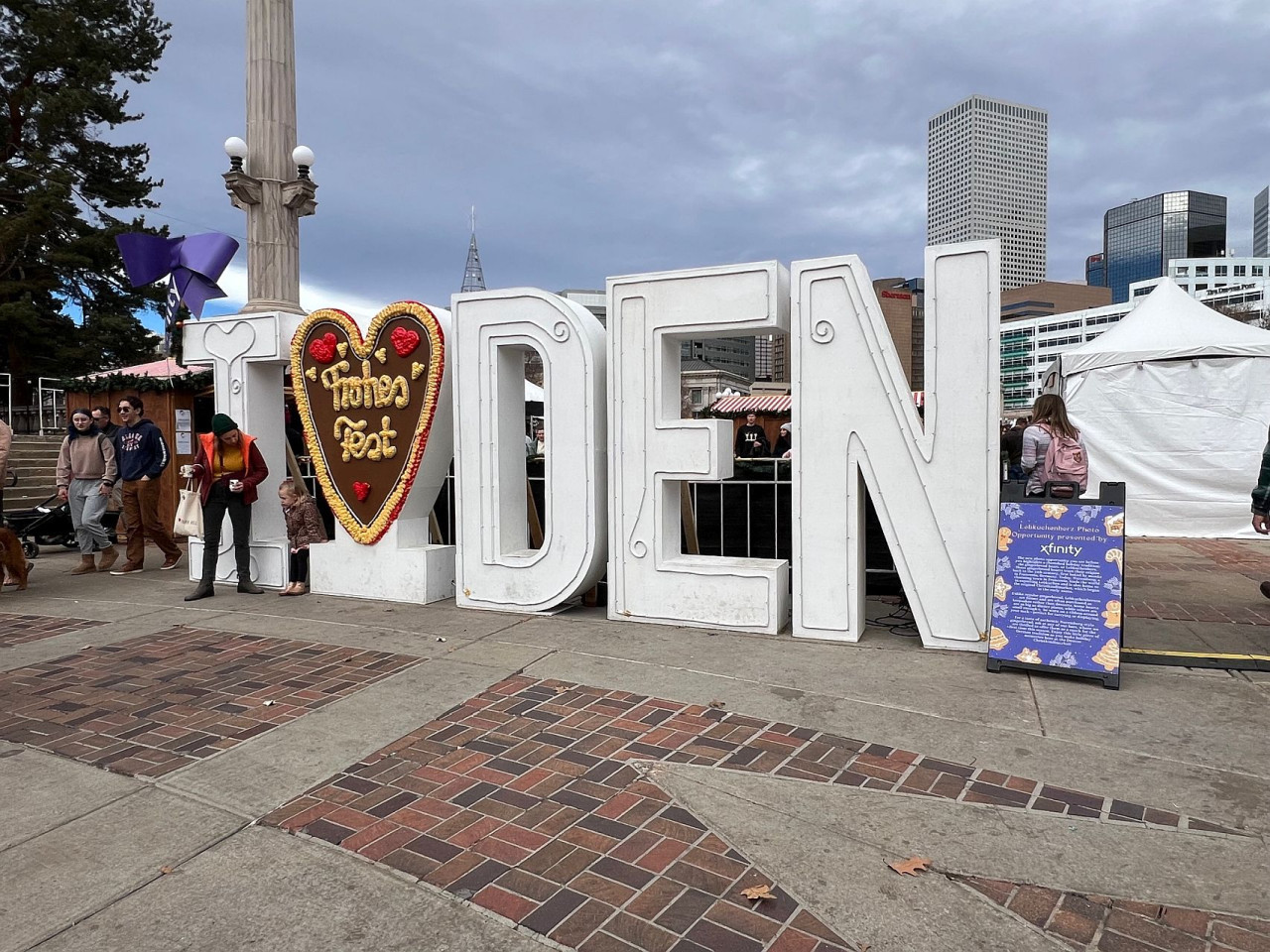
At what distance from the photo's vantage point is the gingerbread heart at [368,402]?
7.14 metres

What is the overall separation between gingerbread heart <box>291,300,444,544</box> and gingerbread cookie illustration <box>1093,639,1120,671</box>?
17.6 feet

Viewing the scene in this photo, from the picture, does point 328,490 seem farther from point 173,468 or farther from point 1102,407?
point 1102,407

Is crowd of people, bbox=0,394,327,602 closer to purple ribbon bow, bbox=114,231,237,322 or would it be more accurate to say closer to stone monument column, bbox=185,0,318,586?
purple ribbon bow, bbox=114,231,237,322

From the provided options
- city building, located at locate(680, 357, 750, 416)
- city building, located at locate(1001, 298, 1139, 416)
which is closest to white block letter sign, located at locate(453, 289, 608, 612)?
city building, located at locate(680, 357, 750, 416)

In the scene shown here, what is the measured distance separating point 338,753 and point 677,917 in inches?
79.9

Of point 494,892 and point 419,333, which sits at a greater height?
point 419,333

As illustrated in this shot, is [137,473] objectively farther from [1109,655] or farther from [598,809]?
[1109,655]

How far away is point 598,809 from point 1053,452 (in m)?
4.37

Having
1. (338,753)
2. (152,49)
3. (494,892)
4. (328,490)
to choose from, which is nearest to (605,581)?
(328,490)

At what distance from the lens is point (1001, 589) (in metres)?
5.15

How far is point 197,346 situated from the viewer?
8367 millimetres

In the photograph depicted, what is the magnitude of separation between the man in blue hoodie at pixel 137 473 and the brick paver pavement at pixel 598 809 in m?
6.83

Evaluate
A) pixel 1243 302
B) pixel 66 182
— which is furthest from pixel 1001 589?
pixel 1243 302

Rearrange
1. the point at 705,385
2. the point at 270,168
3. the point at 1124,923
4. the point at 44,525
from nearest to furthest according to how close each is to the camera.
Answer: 1. the point at 1124,923
2. the point at 44,525
3. the point at 270,168
4. the point at 705,385
